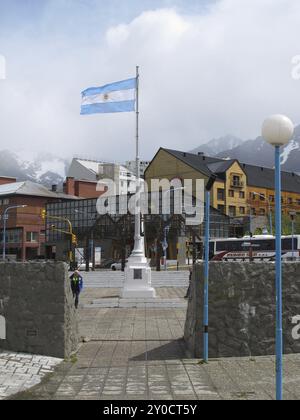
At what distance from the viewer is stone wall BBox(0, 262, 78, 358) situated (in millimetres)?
11055

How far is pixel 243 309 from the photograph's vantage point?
36.4 feet

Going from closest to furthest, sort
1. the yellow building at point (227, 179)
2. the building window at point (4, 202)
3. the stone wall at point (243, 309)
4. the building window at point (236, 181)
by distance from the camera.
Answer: the stone wall at point (243, 309), the yellow building at point (227, 179), the building window at point (236, 181), the building window at point (4, 202)

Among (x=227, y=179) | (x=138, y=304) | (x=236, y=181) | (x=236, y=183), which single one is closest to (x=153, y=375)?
(x=138, y=304)

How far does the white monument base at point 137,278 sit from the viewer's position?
80.5ft

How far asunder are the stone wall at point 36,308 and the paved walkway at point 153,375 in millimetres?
706

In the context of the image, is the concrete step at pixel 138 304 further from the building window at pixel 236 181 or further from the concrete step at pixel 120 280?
the building window at pixel 236 181

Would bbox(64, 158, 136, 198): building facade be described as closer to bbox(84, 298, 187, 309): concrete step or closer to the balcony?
the balcony

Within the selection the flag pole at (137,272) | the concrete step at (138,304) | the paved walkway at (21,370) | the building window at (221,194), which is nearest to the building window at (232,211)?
the building window at (221,194)

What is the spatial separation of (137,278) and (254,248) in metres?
31.2

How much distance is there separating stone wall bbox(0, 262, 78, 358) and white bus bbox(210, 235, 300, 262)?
1537 inches

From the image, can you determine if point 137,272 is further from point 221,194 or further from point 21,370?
point 221,194
